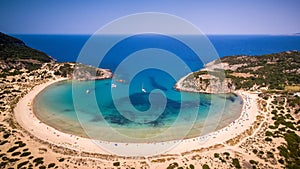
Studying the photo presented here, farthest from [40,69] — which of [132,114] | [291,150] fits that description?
[291,150]

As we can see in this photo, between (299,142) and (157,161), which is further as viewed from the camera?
(299,142)

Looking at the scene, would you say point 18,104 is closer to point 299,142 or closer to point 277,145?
point 277,145

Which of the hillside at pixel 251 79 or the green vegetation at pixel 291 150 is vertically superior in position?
the hillside at pixel 251 79

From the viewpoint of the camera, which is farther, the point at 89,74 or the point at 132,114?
the point at 89,74

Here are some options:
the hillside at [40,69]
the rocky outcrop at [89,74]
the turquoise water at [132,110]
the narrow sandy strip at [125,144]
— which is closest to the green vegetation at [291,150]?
the narrow sandy strip at [125,144]

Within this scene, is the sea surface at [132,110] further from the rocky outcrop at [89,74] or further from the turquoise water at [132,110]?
the rocky outcrop at [89,74]

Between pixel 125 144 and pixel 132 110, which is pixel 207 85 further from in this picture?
pixel 125 144

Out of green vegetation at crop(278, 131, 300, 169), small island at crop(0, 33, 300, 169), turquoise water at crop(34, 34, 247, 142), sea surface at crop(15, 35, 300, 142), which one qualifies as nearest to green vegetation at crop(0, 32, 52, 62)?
small island at crop(0, 33, 300, 169)

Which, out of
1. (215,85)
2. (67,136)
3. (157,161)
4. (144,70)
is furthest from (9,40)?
(157,161)

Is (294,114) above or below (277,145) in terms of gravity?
above
